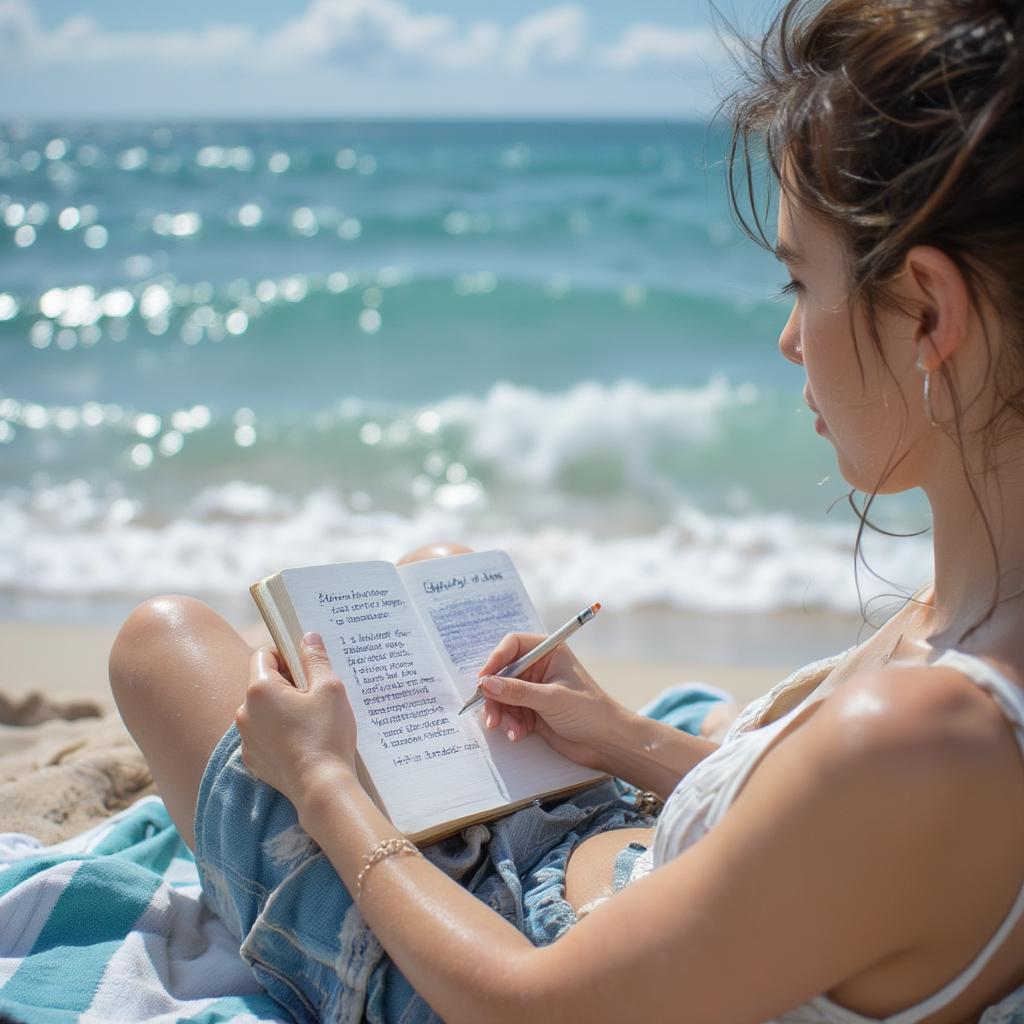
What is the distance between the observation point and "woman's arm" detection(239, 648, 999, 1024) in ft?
3.09

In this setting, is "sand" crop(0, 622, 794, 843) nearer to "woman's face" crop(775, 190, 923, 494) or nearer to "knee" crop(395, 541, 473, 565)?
"knee" crop(395, 541, 473, 565)

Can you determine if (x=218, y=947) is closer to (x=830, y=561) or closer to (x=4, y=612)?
(x=4, y=612)

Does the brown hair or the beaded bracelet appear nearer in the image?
the brown hair

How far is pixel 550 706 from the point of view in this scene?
5.40 feet

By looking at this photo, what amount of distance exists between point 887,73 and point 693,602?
3.11 metres

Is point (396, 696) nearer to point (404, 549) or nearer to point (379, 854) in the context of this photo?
point (379, 854)

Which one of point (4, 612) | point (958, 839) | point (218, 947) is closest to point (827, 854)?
point (958, 839)

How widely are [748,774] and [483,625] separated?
72 centimetres

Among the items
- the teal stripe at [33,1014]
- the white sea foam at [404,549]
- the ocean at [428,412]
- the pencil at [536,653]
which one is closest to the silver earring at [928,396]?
the ocean at [428,412]

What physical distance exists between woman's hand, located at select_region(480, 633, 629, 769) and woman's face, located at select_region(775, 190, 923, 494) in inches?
21.8

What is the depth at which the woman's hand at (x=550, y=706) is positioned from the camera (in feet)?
5.36

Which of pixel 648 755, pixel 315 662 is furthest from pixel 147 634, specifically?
pixel 648 755

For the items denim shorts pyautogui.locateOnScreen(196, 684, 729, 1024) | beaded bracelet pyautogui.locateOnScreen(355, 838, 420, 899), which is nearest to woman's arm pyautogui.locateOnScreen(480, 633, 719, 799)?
denim shorts pyautogui.locateOnScreen(196, 684, 729, 1024)

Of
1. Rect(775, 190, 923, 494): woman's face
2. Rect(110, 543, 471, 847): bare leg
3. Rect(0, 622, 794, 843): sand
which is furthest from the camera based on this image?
Rect(0, 622, 794, 843): sand
